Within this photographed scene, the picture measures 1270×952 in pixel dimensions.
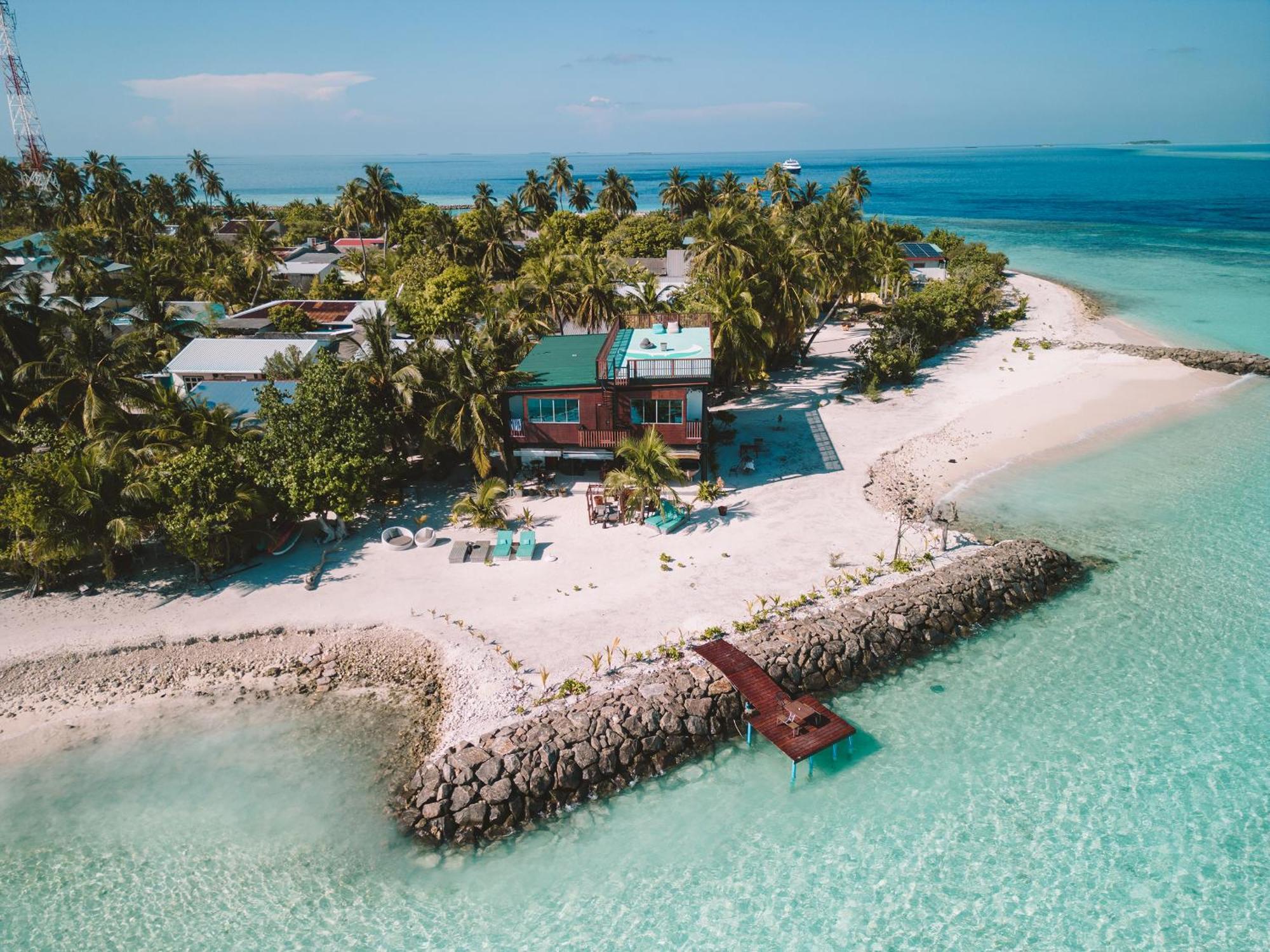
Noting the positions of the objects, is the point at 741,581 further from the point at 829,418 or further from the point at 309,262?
the point at 309,262

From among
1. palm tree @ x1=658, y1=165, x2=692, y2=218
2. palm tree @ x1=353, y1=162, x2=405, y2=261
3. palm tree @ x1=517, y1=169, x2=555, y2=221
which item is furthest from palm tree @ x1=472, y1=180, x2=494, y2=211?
palm tree @ x1=658, y1=165, x2=692, y2=218

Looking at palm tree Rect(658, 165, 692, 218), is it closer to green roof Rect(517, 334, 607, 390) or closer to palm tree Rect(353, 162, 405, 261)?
palm tree Rect(353, 162, 405, 261)

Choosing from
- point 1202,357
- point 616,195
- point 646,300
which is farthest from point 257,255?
point 1202,357

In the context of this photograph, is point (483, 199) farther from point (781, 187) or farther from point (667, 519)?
point (667, 519)

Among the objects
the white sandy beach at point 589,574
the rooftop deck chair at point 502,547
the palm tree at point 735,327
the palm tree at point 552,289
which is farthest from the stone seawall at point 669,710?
the palm tree at point 552,289

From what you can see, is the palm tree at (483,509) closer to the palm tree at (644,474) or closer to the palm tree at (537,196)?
the palm tree at (644,474)
